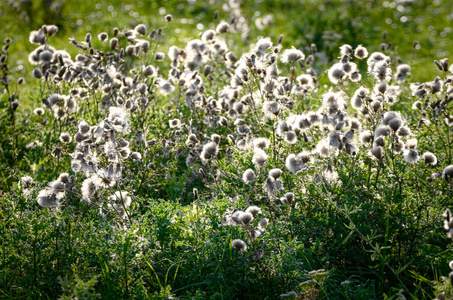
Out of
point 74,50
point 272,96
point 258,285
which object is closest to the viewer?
point 258,285

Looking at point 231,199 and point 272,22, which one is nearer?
point 231,199

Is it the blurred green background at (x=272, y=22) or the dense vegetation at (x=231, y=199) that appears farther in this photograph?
the blurred green background at (x=272, y=22)

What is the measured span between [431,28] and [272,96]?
21.2 feet

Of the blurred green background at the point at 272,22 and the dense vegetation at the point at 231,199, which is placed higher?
the dense vegetation at the point at 231,199

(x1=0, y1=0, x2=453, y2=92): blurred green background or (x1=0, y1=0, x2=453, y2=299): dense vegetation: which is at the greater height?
(x1=0, y1=0, x2=453, y2=299): dense vegetation

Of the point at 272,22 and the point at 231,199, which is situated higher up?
the point at 231,199

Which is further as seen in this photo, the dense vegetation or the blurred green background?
the blurred green background

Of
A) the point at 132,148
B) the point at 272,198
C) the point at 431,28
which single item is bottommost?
the point at 431,28

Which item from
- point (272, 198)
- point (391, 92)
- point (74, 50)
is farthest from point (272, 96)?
point (74, 50)

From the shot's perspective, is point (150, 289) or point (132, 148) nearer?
point (150, 289)

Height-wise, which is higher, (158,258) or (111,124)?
(111,124)

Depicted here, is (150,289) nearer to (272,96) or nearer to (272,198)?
(272,198)

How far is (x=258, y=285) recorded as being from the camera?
2.61 metres

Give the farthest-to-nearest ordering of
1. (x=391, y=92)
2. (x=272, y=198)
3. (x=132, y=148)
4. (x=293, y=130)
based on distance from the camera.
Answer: (x=132, y=148)
(x=391, y=92)
(x=293, y=130)
(x=272, y=198)
